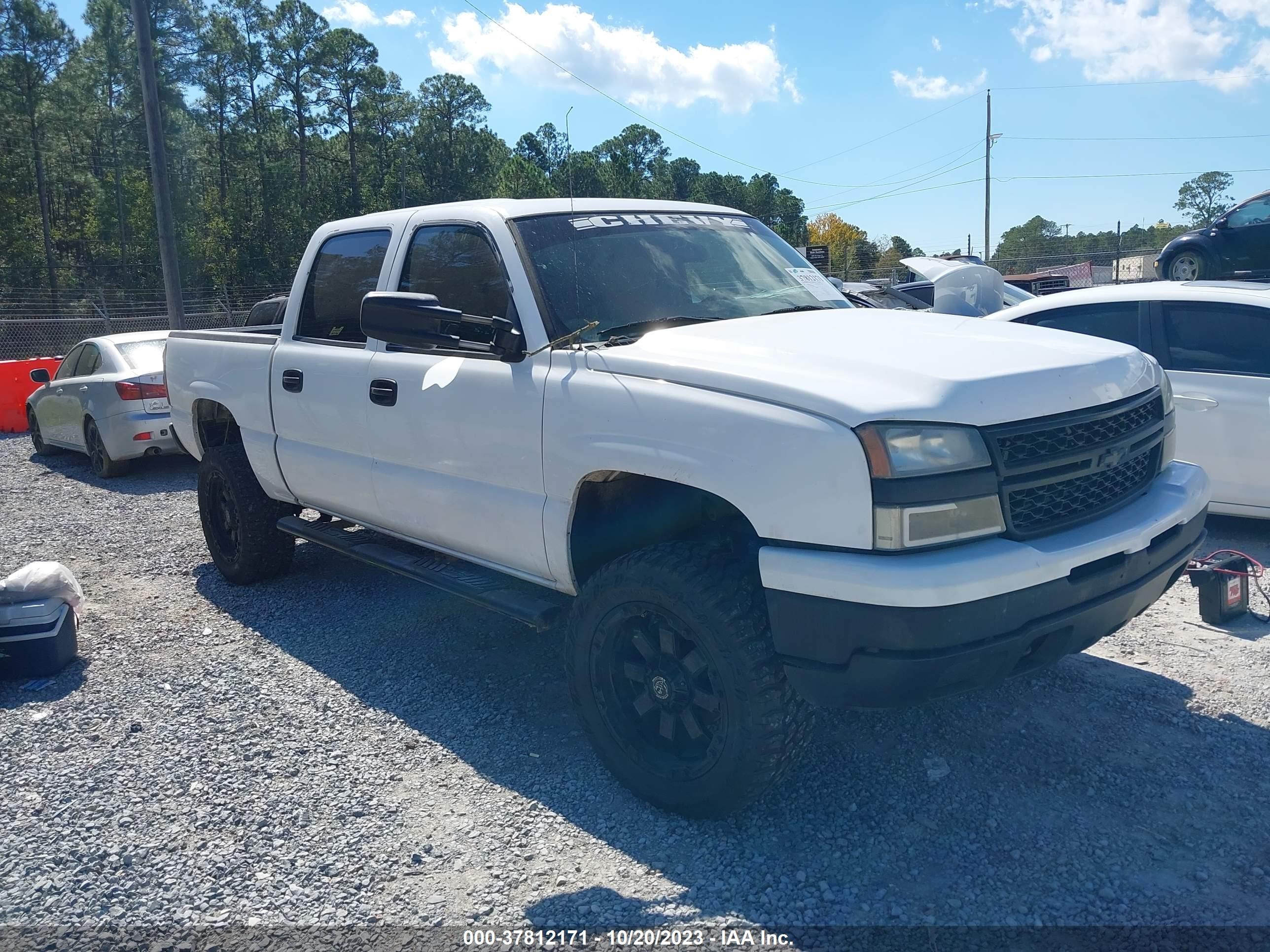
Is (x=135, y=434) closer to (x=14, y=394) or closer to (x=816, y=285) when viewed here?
(x=14, y=394)

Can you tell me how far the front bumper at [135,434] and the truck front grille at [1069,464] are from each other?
8984 millimetres

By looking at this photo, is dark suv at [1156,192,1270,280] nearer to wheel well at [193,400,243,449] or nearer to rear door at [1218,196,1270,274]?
rear door at [1218,196,1270,274]

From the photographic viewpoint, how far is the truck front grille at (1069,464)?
2.75 m

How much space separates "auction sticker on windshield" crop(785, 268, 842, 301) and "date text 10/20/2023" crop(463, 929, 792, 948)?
→ 2.53 m

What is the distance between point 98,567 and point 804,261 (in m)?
5.13

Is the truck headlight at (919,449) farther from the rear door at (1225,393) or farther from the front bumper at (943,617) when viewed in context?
the rear door at (1225,393)

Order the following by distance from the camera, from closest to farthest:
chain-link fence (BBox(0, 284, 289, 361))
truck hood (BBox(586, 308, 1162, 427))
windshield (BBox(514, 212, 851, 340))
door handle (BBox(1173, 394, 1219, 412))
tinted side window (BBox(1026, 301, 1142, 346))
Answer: truck hood (BBox(586, 308, 1162, 427)) < windshield (BBox(514, 212, 851, 340)) < door handle (BBox(1173, 394, 1219, 412)) < tinted side window (BBox(1026, 301, 1142, 346)) < chain-link fence (BBox(0, 284, 289, 361))

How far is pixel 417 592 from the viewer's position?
5691 mm

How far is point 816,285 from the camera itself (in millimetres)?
4281

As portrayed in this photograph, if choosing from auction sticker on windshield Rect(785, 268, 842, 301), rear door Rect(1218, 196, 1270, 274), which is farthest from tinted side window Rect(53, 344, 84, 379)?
rear door Rect(1218, 196, 1270, 274)

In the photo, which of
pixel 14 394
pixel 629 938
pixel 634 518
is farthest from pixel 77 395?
pixel 629 938

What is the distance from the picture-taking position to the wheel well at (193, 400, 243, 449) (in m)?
5.88

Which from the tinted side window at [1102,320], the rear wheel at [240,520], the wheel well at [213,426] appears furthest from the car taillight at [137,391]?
the tinted side window at [1102,320]

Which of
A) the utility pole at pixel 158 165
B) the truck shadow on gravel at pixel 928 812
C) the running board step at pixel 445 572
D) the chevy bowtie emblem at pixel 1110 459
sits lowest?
the truck shadow on gravel at pixel 928 812
